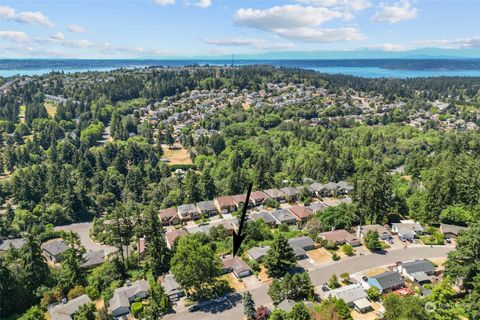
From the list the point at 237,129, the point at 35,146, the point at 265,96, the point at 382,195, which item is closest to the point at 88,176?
the point at 35,146

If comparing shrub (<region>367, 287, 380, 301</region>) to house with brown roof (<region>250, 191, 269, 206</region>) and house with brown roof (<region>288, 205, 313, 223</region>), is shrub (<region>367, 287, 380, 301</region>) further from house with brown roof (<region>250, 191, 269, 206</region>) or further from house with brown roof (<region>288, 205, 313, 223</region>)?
house with brown roof (<region>250, 191, 269, 206</region>)

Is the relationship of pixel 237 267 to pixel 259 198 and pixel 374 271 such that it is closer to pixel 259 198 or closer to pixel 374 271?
pixel 374 271

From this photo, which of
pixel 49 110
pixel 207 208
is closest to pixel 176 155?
pixel 207 208

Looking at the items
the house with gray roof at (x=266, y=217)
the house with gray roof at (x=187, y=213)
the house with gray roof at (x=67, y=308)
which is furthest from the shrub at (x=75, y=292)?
the house with gray roof at (x=266, y=217)

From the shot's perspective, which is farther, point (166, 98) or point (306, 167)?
point (166, 98)

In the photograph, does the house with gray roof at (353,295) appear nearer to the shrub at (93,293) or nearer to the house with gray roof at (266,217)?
the house with gray roof at (266,217)

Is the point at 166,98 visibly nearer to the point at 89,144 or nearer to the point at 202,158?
the point at 89,144

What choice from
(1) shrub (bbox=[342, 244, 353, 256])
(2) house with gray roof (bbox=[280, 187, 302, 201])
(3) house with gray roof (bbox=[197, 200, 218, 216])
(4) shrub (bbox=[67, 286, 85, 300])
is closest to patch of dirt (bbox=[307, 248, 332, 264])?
(1) shrub (bbox=[342, 244, 353, 256])
